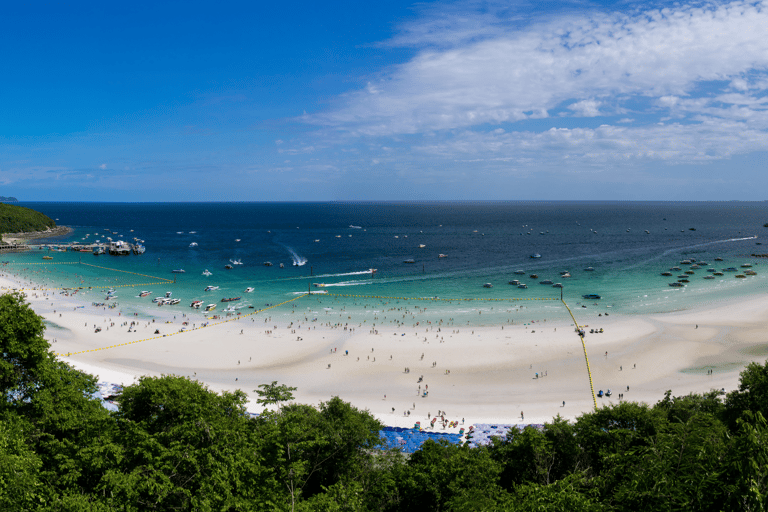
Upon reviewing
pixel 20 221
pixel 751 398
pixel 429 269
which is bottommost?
pixel 429 269

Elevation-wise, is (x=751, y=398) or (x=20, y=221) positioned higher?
(x=20, y=221)

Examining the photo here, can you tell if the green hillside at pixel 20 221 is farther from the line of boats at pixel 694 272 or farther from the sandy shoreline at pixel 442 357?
the line of boats at pixel 694 272

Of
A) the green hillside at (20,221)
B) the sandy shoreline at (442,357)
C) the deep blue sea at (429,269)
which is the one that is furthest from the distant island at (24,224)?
the sandy shoreline at (442,357)

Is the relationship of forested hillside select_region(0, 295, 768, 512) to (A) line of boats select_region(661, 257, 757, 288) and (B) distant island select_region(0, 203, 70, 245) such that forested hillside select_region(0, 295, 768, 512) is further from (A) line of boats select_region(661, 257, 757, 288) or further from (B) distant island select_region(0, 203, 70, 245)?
(B) distant island select_region(0, 203, 70, 245)

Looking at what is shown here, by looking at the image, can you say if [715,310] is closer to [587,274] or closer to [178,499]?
[587,274]

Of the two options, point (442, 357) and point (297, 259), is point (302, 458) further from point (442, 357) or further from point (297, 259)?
point (297, 259)

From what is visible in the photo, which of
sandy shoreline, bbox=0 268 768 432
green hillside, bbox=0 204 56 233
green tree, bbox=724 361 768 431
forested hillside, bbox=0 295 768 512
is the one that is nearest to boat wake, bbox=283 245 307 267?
sandy shoreline, bbox=0 268 768 432

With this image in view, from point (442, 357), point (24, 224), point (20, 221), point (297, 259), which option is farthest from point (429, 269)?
point (20, 221)
